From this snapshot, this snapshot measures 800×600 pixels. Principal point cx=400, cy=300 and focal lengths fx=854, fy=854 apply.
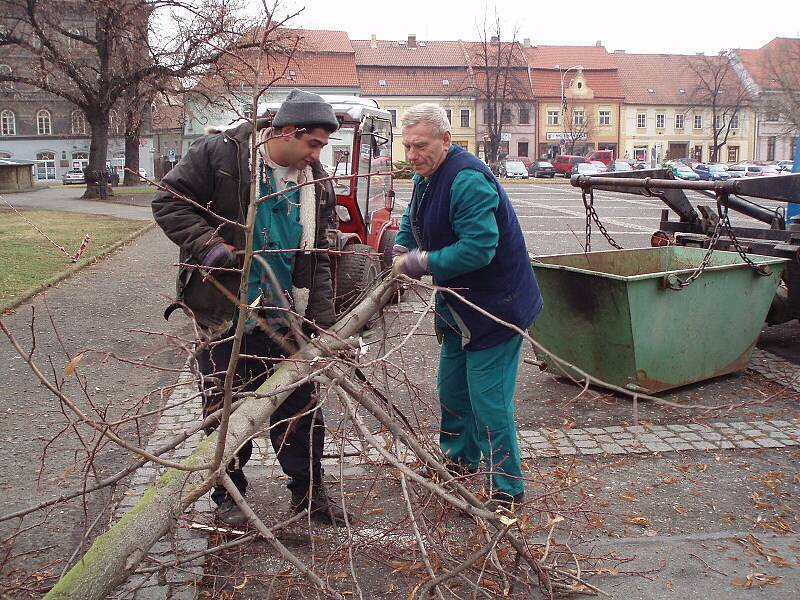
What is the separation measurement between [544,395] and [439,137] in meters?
3.00

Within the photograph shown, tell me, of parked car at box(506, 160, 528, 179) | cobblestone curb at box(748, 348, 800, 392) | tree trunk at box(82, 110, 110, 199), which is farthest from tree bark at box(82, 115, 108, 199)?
parked car at box(506, 160, 528, 179)

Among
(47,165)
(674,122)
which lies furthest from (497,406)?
(674,122)

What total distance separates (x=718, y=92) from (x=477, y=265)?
67196mm

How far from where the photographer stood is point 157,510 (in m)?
2.71

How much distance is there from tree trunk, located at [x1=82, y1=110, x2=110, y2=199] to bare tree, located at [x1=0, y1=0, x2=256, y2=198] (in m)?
0.01

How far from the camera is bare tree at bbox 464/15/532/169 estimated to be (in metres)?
51.7

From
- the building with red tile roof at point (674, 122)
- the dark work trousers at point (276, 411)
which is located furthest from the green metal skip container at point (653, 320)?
the building with red tile roof at point (674, 122)

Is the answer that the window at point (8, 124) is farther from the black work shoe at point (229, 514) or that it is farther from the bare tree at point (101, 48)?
the black work shoe at point (229, 514)

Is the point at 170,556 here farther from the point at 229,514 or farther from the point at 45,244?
the point at 45,244

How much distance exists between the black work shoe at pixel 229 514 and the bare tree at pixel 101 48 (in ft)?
67.7

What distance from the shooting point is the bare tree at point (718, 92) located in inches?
2496

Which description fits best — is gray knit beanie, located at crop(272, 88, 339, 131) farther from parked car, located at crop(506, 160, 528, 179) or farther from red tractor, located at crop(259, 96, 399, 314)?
parked car, located at crop(506, 160, 528, 179)

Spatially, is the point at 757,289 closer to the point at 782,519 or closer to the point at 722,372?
the point at 722,372

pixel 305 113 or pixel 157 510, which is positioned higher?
pixel 305 113
